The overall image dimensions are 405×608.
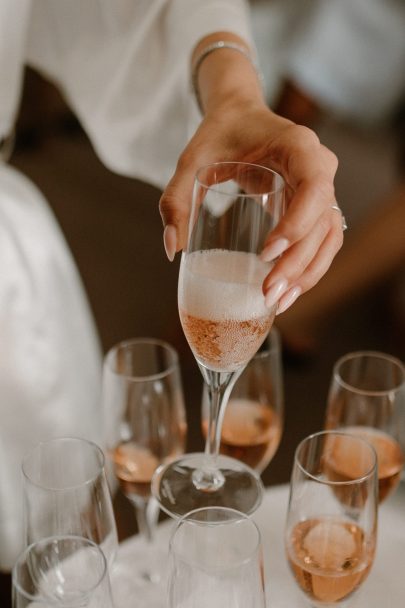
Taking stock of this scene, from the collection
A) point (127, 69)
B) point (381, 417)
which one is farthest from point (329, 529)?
point (127, 69)

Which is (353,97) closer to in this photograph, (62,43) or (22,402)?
(62,43)

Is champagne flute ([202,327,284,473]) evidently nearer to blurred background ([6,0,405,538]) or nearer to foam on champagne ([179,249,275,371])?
foam on champagne ([179,249,275,371])

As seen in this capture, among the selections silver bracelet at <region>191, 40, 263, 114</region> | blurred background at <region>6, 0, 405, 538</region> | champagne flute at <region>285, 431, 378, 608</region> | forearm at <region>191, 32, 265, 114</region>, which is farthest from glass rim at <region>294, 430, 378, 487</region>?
blurred background at <region>6, 0, 405, 538</region>

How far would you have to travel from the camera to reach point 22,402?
4.20ft

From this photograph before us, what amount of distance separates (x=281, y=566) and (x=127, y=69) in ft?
2.38

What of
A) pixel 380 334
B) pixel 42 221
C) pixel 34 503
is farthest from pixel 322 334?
pixel 34 503

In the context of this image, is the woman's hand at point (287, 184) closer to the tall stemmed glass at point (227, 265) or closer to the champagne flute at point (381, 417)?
the tall stemmed glass at point (227, 265)

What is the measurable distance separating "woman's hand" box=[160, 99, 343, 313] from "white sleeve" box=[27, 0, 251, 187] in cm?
32

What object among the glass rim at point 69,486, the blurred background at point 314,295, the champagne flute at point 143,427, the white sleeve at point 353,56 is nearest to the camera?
the glass rim at point 69,486

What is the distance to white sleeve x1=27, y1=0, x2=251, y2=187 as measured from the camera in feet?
3.96

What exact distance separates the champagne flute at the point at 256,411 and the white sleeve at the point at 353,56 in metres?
1.65

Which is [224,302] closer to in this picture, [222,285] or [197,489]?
[222,285]

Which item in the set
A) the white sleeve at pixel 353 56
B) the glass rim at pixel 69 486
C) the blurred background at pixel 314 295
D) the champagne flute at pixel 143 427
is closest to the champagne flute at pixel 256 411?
the champagne flute at pixel 143 427

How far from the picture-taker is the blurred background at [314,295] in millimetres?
2273
